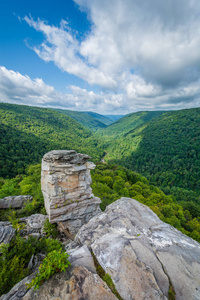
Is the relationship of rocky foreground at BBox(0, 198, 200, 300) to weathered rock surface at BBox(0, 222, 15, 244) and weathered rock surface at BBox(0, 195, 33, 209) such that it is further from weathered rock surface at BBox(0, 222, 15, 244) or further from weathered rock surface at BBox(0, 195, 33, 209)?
weathered rock surface at BBox(0, 195, 33, 209)

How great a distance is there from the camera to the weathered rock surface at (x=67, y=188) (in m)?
13.2

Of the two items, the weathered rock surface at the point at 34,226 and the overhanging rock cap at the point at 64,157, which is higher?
the overhanging rock cap at the point at 64,157

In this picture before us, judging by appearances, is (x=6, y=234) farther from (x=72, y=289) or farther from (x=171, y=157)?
(x=171, y=157)

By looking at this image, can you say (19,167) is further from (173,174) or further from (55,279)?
(173,174)

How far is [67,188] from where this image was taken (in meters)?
14.1

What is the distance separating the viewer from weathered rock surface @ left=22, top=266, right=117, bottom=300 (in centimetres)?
445

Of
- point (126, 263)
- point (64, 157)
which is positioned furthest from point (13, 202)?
point (126, 263)

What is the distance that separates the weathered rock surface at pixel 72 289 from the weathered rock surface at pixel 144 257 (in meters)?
0.69

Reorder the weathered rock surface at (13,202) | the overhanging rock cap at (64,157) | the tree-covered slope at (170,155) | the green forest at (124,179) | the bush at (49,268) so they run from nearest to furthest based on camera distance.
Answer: the bush at (49,268) < the green forest at (124,179) < the overhanging rock cap at (64,157) < the weathered rock surface at (13,202) < the tree-covered slope at (170,155)

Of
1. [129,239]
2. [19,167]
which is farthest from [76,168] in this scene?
Answer: [19,167]

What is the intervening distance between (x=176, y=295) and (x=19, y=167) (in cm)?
6729

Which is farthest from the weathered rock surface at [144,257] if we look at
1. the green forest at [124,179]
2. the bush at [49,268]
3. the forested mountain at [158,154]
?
the forested mountain at [158,154]

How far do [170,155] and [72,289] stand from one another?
131887 millimetres

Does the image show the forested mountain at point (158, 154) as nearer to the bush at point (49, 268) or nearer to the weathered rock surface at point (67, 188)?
the weathered rock surface at point (67, 188)
